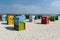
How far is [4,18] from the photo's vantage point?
819 inches

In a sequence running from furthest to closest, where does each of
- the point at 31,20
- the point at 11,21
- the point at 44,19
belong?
1. the point at 31,20
2. the point at 44,19
3. the point at 11,21

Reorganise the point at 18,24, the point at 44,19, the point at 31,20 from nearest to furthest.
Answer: the point at 18,24 → the point at 44,19 → the point at 31,20

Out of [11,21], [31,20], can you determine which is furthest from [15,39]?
[31,20]

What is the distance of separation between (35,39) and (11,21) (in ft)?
28.9

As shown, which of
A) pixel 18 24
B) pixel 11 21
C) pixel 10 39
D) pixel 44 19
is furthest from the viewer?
pixel 44 19

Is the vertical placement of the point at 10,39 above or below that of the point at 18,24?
below

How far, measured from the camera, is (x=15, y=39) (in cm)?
768

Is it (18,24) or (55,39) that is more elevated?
(18,24)

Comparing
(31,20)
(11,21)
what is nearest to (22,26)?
(11,21)

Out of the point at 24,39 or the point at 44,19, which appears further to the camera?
the point at 44,19

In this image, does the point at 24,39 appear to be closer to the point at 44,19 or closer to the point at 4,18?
the point at 44,19

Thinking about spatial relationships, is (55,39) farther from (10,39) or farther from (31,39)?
(10,39)

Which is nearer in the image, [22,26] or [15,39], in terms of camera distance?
[15,39]

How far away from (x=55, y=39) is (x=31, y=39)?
160cm
